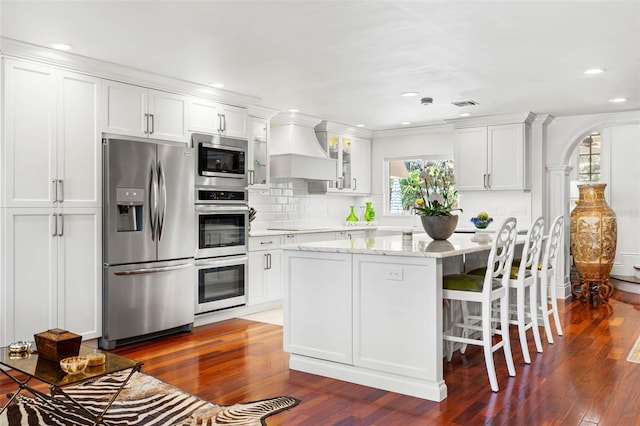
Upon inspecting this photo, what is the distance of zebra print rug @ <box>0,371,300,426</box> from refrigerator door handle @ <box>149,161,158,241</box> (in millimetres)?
Answer: 1576

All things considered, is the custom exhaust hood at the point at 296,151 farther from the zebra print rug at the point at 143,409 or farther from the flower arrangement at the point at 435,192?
the zebra print rug at the point at 143,409

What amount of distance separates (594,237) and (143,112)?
5.30 meters

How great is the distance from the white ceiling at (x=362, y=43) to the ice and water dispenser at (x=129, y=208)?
1033 millimetres

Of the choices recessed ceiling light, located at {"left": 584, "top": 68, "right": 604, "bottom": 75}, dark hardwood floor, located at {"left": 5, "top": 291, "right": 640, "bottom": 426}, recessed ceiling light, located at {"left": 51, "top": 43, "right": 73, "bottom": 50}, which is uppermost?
recessed ceiling light, located at {"left": 51, "top": 43, "right": 73, "bottom": 50}

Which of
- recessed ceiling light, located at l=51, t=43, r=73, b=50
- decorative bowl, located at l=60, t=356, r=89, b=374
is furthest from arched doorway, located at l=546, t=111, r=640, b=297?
decorative bowl, located at l=60, t=356, r=89, b=374

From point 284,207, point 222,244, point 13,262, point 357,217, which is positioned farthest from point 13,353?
point 357,217

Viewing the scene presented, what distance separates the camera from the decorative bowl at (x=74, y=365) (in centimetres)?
245

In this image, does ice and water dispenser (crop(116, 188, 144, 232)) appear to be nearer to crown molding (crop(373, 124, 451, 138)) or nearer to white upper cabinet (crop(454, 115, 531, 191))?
white upper cabinet (crop(454, 115, 531, 191))

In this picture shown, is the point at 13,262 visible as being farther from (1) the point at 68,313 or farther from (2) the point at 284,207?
(2) the point at 284,207

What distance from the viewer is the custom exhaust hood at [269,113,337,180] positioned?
21.2 feet

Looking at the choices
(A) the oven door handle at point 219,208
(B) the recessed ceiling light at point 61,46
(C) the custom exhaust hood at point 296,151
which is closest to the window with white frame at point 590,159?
(C) the custom exhaust hood at point 296,151

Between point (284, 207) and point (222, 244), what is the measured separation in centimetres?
182

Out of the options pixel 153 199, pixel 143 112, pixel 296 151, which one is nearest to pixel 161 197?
pixel 153 199

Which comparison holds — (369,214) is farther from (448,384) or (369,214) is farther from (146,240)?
(448,384)
